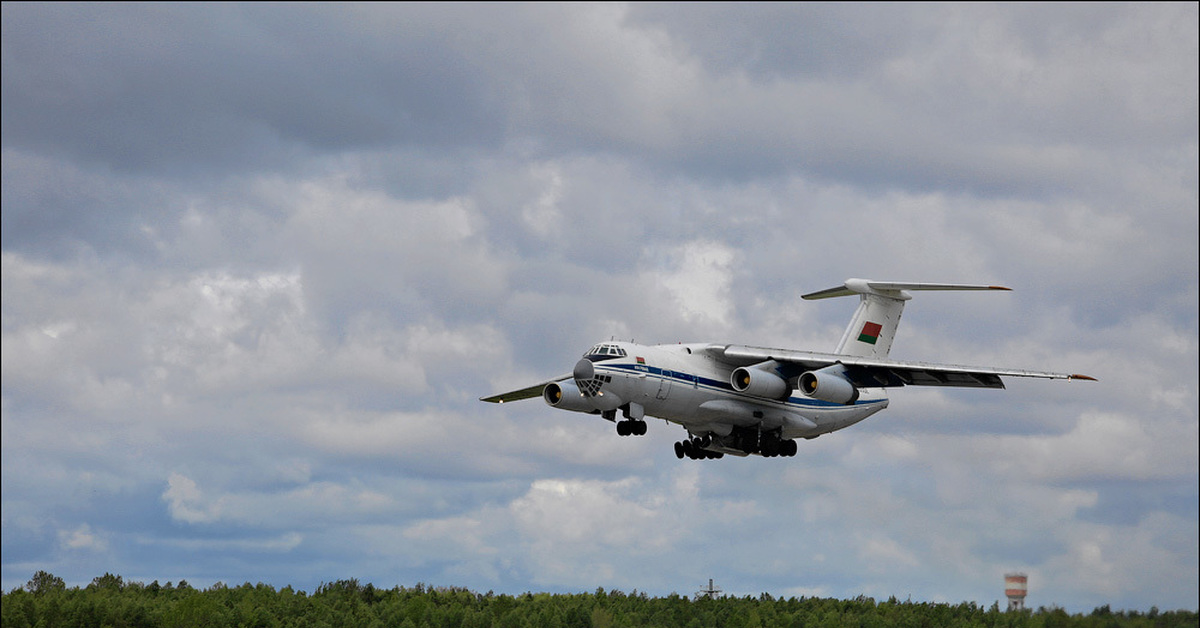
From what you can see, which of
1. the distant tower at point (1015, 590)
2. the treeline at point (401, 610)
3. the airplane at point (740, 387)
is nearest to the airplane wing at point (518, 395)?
the airplane at point (740, 387)

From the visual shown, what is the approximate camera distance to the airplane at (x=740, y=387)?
25547 millimetres

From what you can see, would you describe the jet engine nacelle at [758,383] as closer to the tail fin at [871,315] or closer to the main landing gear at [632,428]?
the main landing gear at [632,428]

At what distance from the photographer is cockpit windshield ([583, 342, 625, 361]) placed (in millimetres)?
25344

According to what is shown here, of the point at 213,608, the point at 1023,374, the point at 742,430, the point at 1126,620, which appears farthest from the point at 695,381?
the point at 1126,620

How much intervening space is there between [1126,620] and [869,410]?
1758cm

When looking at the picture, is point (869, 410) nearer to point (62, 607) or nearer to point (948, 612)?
point (948, 612)

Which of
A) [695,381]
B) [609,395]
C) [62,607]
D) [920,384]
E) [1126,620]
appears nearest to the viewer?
[1126,620]

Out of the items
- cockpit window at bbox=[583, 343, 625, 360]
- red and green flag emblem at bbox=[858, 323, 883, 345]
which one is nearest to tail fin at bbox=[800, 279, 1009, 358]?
red and green flag emblem at bbox=[858, 323, 883, 345]

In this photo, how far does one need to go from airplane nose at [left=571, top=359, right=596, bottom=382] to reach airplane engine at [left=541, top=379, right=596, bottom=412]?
65 centimetres

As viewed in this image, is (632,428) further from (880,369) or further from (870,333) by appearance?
(870,333)

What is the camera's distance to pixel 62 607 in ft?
76.8

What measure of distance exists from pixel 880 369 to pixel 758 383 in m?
3.66

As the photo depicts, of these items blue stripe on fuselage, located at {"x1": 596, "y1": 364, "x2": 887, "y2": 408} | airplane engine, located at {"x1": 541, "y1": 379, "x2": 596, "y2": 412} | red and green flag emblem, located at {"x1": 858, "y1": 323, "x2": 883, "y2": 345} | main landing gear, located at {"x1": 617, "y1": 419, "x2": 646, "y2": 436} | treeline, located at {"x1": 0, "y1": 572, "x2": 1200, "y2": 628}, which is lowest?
treeline, located at {"x1": 0, "y1": 572, "x2": 1200, "y2": 628}

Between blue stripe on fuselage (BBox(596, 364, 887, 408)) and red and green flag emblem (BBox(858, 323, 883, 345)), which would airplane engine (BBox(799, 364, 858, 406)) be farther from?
red and green flag emblem (BBox(858, 323, 883, 345))
